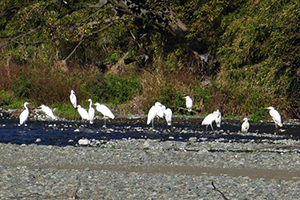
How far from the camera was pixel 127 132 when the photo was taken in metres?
22.6

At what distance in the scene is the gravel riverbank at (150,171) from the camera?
38.1 ft

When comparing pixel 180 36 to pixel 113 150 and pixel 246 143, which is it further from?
pixel 113 150

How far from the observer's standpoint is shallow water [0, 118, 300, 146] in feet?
68.4

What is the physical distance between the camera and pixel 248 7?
2759 centimetres

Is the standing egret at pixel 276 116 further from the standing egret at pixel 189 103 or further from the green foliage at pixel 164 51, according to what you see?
the standing egret at pixel 189 103

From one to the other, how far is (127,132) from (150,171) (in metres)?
8.40

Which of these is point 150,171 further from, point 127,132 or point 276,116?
point 276,116

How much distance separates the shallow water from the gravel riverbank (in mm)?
1650

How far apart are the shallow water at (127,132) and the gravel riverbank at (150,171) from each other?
1650 mm

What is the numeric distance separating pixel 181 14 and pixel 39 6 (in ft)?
17.8

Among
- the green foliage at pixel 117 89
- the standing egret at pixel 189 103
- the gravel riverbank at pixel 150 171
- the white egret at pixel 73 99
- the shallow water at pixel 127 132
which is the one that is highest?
the green foliage at pixel 117 89

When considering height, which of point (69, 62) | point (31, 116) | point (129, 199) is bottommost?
point (129, 199)


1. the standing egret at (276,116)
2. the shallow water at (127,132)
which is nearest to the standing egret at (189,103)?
the shallow water at (127,132)

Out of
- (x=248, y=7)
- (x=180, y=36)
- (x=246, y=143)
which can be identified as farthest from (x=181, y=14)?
(x=246, y=143)
